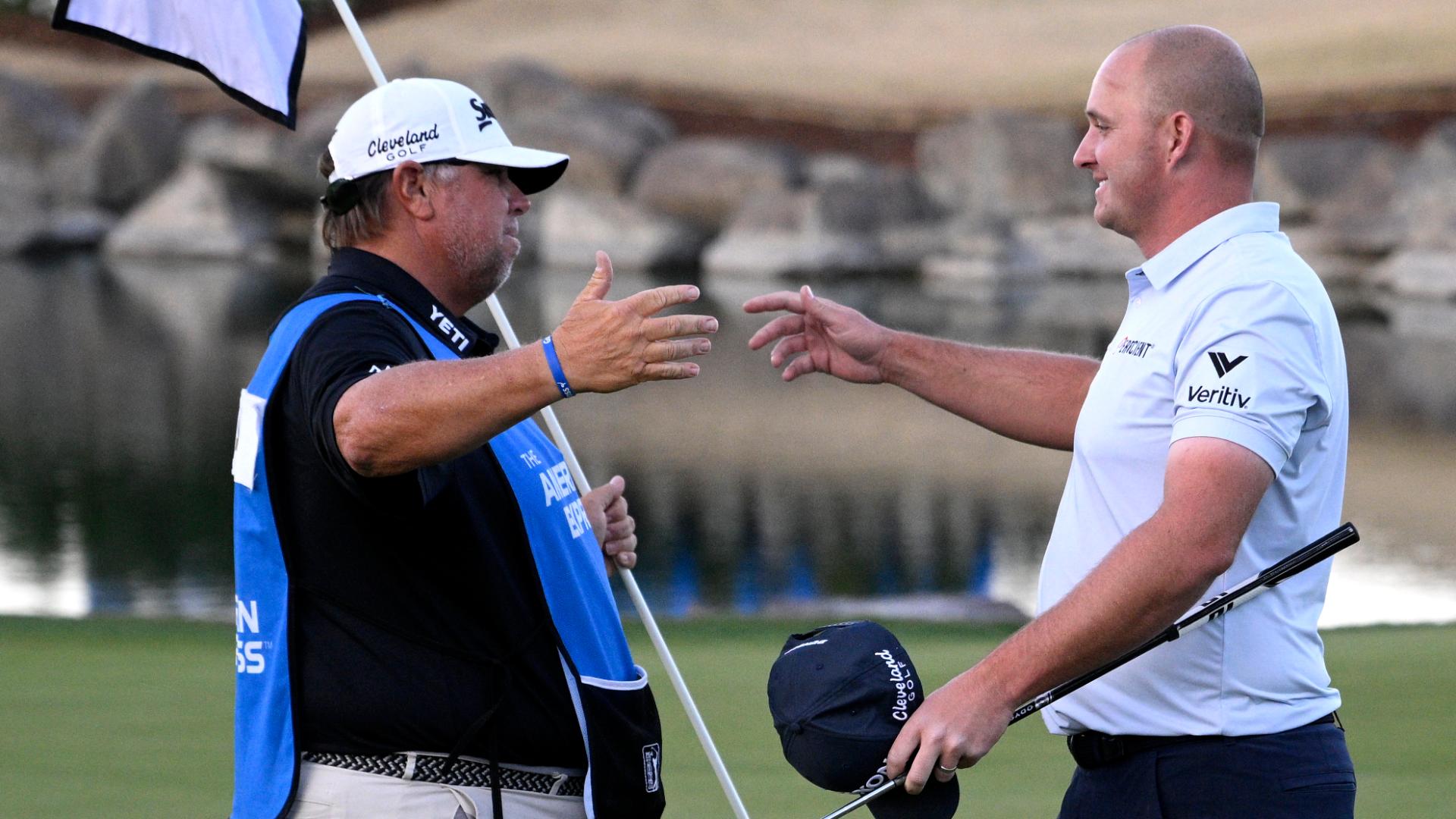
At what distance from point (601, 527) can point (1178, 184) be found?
1.06 meters

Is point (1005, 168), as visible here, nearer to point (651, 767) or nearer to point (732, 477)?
point (732, 477)

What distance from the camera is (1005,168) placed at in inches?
1052

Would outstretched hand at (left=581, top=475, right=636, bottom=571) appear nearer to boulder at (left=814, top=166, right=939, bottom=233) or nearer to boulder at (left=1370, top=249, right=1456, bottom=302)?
boulder at (left=1370, top=249, right=1456, bottom=302)

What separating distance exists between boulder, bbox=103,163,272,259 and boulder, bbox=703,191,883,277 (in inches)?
291

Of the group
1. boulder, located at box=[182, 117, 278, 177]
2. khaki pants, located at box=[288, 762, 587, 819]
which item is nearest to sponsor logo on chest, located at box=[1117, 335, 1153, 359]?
khaki pants, located at box=[288, 762, 587, 819]

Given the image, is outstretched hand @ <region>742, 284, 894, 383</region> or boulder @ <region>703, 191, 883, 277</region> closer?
outstretched hand @ <region>742, 284, 894, 383</region>

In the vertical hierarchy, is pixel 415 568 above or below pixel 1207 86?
below

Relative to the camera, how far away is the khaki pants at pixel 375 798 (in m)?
2.12

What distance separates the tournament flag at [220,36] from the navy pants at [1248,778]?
1.83 metres

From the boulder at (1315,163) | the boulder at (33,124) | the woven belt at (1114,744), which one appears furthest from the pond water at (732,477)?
the boulder at (33,124)

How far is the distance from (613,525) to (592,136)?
998 inches

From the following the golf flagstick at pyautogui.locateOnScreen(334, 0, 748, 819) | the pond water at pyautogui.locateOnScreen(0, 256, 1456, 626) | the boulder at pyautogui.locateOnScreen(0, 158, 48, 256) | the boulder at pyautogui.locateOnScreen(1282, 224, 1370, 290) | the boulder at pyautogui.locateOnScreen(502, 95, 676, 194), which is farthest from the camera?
the boulder at pyautogui.locateOnScreen(0, 158, 48, 256)

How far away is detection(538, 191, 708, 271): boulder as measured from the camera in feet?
82.5

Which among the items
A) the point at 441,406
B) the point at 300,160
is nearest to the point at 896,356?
the point at 441,406
